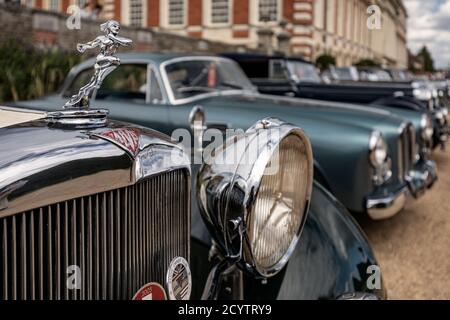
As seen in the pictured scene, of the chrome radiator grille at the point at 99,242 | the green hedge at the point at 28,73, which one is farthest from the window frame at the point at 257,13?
the chrome radiator grille at the point at 99,242

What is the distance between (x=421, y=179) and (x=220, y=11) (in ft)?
80.1

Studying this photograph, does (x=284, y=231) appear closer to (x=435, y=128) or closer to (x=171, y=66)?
(x=171, y=66)

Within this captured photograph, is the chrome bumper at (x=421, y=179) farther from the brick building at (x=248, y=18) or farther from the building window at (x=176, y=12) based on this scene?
the building window at (x=176, y=12)

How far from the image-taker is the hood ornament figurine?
4.69ft

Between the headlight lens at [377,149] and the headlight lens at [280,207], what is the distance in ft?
6.23

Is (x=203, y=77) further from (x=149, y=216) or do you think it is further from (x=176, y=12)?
(x=176, y=12)

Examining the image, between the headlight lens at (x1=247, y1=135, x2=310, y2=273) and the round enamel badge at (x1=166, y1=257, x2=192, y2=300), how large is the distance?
0.21 metres

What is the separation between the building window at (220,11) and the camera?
90.0 feet

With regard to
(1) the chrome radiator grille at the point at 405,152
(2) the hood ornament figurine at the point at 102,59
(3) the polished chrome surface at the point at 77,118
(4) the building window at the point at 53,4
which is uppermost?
(4) the building window at the point at 53,4

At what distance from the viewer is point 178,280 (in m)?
1.59

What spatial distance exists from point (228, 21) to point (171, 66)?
23.8 m

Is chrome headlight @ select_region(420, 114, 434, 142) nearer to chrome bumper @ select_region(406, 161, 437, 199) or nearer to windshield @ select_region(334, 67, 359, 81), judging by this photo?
chrome bumper @ select_region(406, 161, 437, 199)

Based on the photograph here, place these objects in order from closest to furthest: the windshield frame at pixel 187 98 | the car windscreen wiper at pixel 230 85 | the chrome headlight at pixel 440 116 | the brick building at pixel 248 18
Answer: the windshield frame at pixel 187 98, the car windscreen wiper at pixel 230 85, the chrome headlight at pixel 440 116, the brick building at pixel 248 18

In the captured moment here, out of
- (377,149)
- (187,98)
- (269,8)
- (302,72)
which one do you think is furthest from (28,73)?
(269,8)
